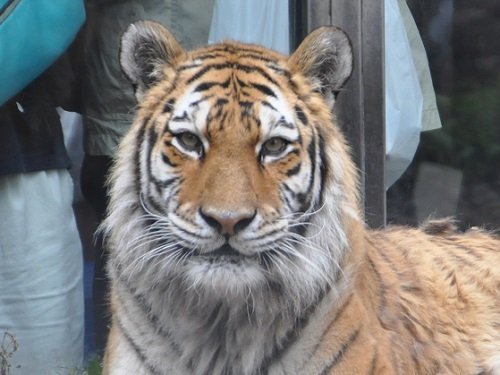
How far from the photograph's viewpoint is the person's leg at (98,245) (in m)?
5.11

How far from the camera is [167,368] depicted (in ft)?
11.1

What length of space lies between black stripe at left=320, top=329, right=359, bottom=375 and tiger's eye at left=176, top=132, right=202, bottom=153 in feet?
2.20

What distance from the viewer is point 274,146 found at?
10.6 ft

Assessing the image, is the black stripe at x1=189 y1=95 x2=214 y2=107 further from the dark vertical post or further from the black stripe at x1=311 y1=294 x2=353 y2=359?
the dark vertical post

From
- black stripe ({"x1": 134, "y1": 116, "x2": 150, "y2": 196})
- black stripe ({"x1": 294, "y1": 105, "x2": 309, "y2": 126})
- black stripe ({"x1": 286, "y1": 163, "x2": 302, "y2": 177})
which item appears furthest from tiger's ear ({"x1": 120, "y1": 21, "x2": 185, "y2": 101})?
black stripe ({"x1": 286, "y1": 163, "x2": 302, "y2": 177})

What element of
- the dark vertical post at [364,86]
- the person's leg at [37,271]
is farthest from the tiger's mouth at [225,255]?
the dark vertical post at [364,86]

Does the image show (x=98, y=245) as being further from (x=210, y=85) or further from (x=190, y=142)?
(x=190, y=142)

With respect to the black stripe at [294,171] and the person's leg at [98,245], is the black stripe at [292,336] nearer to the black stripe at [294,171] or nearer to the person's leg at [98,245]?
the black stripe at [294,171]

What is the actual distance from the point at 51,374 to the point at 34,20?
1332 mm

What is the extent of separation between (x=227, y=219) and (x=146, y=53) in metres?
0.67

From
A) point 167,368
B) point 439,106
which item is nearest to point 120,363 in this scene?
point 167,368

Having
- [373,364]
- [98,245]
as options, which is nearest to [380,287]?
[373,364]

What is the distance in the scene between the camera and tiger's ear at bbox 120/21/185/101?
341 cm

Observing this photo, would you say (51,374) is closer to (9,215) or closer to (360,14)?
(9,215)
